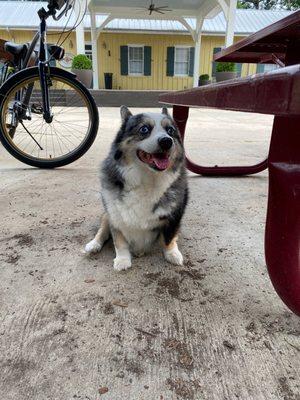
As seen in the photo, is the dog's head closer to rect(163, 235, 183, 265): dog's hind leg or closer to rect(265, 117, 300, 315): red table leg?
rect(163, 235, 183, 265): dog's hind leg

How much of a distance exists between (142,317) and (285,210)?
65cm

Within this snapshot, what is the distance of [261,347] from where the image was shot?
111 cm

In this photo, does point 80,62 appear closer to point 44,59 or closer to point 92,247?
point 44,59

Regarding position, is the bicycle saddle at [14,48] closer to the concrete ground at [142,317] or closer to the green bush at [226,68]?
the concrete ground at [142,317]

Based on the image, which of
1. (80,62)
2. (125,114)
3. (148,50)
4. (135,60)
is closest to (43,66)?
(125,114)

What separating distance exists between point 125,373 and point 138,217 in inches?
29.9

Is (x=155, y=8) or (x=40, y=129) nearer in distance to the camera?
(x=40, y=129)

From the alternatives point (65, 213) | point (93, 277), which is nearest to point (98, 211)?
point (65, 213)

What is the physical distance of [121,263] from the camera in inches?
64.0

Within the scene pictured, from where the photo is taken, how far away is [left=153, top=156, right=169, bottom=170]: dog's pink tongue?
1.59m

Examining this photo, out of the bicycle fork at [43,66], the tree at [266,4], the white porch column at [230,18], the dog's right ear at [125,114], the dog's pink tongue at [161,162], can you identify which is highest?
the tree at [266,4]

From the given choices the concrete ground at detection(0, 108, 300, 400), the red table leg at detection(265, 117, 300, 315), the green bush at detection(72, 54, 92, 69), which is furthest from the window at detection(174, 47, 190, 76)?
the red table leg at detection(265, 117, 300, 315)

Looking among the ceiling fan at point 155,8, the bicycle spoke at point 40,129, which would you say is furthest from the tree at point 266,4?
the bicycle spoke at point 40,129

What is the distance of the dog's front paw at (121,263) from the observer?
161 cm
